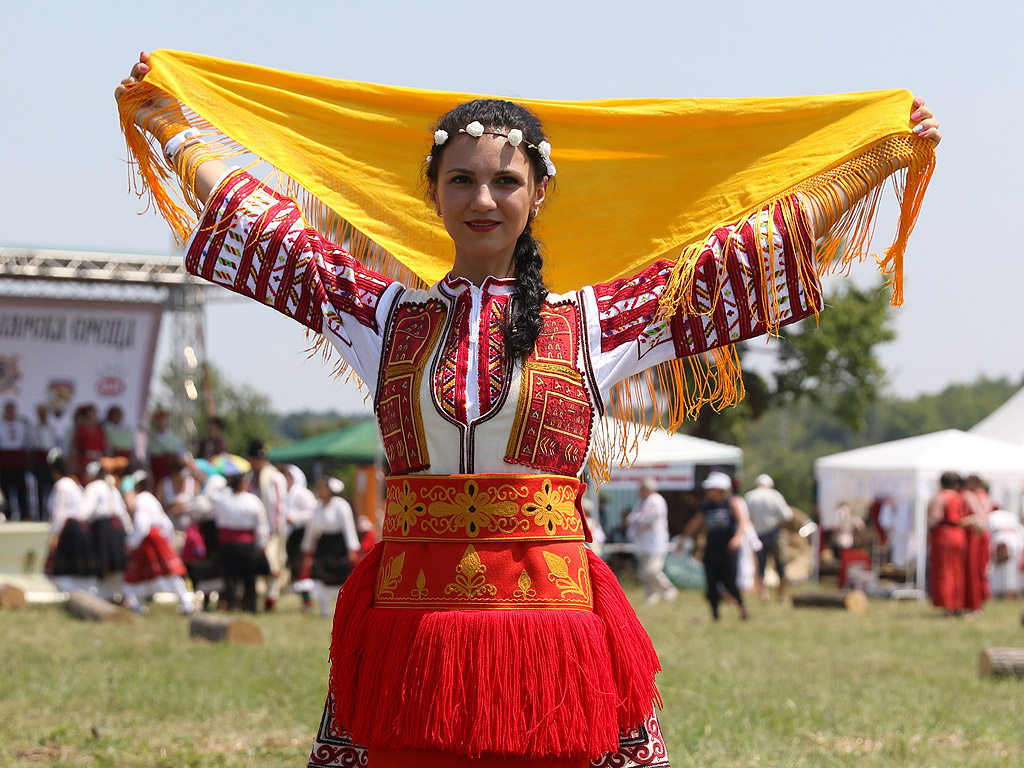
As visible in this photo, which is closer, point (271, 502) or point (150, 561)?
point (150, 561)

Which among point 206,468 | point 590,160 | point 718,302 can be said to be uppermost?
point 590,160

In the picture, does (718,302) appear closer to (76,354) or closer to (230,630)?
(230,630)

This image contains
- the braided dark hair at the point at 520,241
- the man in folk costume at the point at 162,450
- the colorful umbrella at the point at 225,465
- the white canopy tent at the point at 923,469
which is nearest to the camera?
the braided dark hair at the point at 520,241

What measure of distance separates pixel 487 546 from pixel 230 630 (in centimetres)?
743

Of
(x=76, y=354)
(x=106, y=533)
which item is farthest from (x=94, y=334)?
(x=106, y=533)

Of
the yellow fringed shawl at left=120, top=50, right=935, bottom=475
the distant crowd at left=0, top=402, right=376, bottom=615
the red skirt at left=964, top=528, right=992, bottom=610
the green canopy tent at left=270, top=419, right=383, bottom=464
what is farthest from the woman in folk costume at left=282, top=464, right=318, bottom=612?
the yellow fringed shawl at left=120, top=50, right=935, bottom=475

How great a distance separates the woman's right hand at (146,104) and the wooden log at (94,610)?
9.34 metres

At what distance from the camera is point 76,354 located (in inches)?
727

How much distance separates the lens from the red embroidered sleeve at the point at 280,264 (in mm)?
2828

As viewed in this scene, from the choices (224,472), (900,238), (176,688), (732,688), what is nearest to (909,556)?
(224,472)

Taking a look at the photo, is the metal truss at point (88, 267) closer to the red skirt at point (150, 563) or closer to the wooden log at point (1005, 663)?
the red skirt at point (150, 563)

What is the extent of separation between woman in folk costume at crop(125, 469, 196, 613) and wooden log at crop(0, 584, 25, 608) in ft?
4.38

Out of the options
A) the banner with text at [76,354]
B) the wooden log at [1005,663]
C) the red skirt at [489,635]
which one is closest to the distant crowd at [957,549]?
the wooden log at [1005,663]

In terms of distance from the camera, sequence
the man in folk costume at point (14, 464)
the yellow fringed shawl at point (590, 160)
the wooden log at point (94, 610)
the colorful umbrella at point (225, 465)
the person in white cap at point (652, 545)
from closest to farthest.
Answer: the yellow fringed shawl at point (590, 160)
the wooden log at point (94, 610)
the person in white cap at point (652, 545)
the colorful umbrella at point (225, 465)
the man in folk costume at point (14, 464)
